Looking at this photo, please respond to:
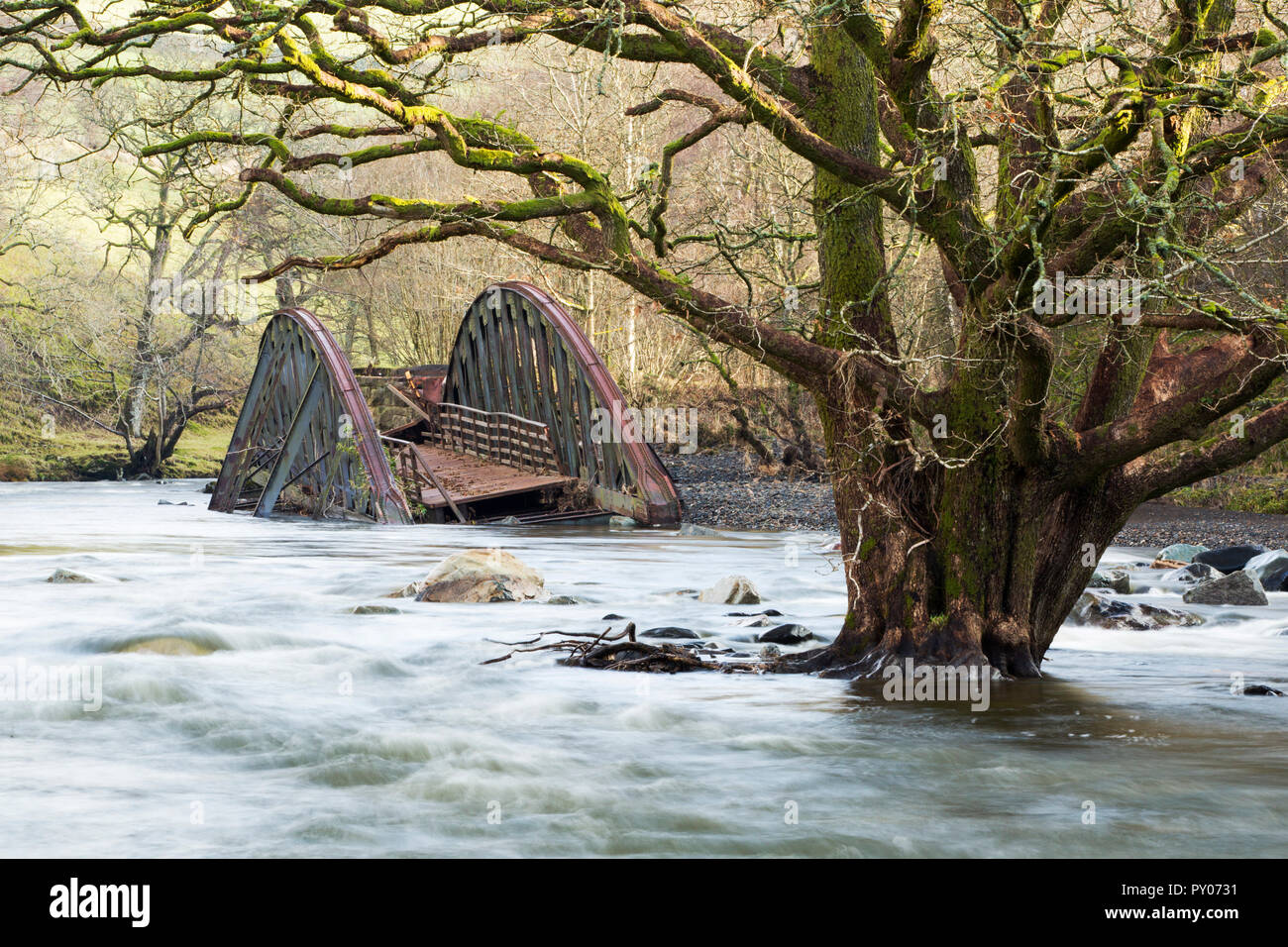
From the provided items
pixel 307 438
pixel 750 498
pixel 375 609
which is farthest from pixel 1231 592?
pixel 307 438

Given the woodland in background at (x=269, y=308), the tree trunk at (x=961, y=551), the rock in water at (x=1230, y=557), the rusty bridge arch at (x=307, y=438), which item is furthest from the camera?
the woodland in background at (x=269, y=308)

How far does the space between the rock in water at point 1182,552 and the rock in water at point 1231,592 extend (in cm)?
396

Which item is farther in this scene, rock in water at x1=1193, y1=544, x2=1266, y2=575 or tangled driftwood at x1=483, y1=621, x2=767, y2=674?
rock in water at x1=1193, y1=544, x2=1266, y2=575

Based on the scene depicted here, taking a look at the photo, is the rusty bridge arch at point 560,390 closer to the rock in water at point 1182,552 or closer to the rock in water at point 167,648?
the rock in water at point 1182,552

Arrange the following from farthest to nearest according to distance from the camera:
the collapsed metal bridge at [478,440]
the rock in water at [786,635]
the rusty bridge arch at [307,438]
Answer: the rusty bridge arch at [307,438] < the collapsed metal bridge at [478,440] < the rock in water at [786,635]

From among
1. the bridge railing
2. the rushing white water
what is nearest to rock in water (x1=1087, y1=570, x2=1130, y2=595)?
the rushing white water

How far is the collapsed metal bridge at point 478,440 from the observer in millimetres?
23594

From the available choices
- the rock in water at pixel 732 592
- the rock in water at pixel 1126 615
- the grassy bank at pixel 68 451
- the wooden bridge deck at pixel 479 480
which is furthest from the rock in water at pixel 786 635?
the grassy bank at pixel 68 451

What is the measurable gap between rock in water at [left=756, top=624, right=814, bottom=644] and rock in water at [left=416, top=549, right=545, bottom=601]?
3.95m

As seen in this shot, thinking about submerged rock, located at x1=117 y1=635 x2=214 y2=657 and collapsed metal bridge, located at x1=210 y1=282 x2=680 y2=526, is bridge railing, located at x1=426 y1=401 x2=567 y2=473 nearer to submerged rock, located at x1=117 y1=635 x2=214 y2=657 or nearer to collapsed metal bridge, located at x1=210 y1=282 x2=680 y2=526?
collapsed metal bridge, located at x1=210 y1=282 x2=680 y2=526

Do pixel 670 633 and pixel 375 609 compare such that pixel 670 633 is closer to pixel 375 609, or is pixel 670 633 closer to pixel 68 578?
pixel 375 609

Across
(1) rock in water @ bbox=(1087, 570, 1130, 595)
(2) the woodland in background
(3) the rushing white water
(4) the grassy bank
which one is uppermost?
(2) the woodland in background

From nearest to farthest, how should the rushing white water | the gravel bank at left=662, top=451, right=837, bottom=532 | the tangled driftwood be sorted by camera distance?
the rushing white water < the tangled driftwood < the gravel bank at left=662, top=451, right=837, bottom=532

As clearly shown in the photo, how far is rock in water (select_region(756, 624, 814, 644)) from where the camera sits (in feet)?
37.8
